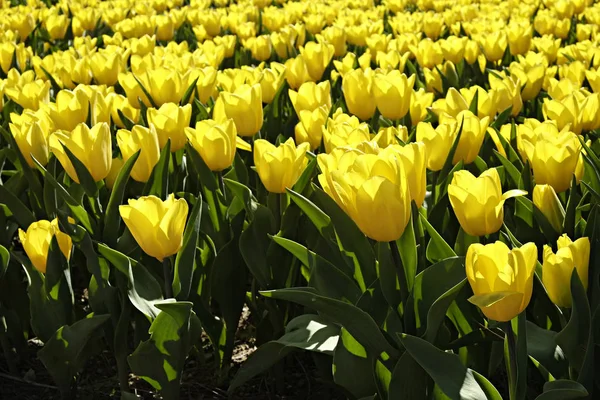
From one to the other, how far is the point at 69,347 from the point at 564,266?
1.22 metres

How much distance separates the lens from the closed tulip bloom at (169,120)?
2229 millimetres

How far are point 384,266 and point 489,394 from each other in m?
0.32

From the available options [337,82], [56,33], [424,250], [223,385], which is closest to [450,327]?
[424,250]

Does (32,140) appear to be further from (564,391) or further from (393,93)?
(564,391)

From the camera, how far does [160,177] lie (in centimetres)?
212

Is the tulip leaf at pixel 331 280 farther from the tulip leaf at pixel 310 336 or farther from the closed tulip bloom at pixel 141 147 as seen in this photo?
the closed tulip bloom at pixel 141 147

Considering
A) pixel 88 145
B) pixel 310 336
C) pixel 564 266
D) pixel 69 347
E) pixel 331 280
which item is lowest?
pixel 69 347

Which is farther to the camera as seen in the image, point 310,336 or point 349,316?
point 310,336

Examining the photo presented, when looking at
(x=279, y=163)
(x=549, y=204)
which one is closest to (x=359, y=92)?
(x=279, y=163)

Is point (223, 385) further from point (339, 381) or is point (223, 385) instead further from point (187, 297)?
point (339, 381)

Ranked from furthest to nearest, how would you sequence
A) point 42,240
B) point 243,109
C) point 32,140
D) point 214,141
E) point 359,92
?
point 359,92
point 243,109
point 32,140
point 214,141
point 42,240

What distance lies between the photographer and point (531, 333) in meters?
1.62

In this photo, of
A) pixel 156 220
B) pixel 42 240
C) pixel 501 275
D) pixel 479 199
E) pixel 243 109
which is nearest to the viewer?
pixel 501 275

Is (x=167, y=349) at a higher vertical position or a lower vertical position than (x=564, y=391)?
lower
